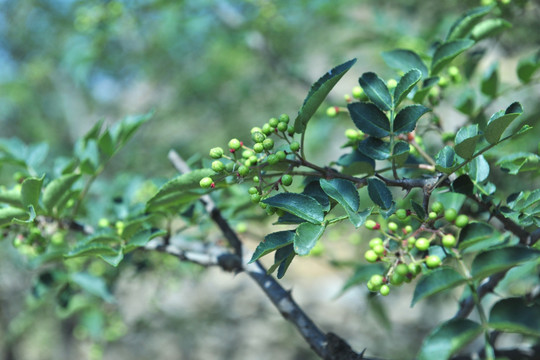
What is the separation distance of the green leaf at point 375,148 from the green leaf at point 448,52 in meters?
0.31

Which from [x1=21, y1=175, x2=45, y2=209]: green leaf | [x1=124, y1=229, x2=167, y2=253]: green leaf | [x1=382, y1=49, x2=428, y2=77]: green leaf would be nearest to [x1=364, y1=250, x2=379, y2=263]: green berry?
[x1=124, y1=229, x2=167, y2=253]: green leaf

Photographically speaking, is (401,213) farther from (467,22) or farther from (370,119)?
(467,22)

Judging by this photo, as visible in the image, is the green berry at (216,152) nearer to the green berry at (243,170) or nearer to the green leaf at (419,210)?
the green berry at (243,170)

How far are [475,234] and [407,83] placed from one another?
287 millimetres

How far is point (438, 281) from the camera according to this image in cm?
65

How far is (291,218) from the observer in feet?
2.79

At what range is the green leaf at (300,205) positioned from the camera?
30.9 inches

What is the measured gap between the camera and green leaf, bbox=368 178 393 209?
0.83m

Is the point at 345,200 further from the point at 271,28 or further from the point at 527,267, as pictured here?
the point at 271,28

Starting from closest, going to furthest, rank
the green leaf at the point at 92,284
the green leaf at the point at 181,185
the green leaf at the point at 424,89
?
the green leaf at the point at 181,185, the green leaf at the point at 424,89, the green leaf at the point at 92,284

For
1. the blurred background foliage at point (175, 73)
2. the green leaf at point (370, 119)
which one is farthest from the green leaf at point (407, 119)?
the blurred background foliage at point (175, 73)

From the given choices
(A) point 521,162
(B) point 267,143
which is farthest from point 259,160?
(A) point 521,162

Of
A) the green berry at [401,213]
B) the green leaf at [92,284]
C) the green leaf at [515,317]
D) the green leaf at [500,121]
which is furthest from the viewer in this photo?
the green leaf at [92,284]

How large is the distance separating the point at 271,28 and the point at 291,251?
9.38 feet
